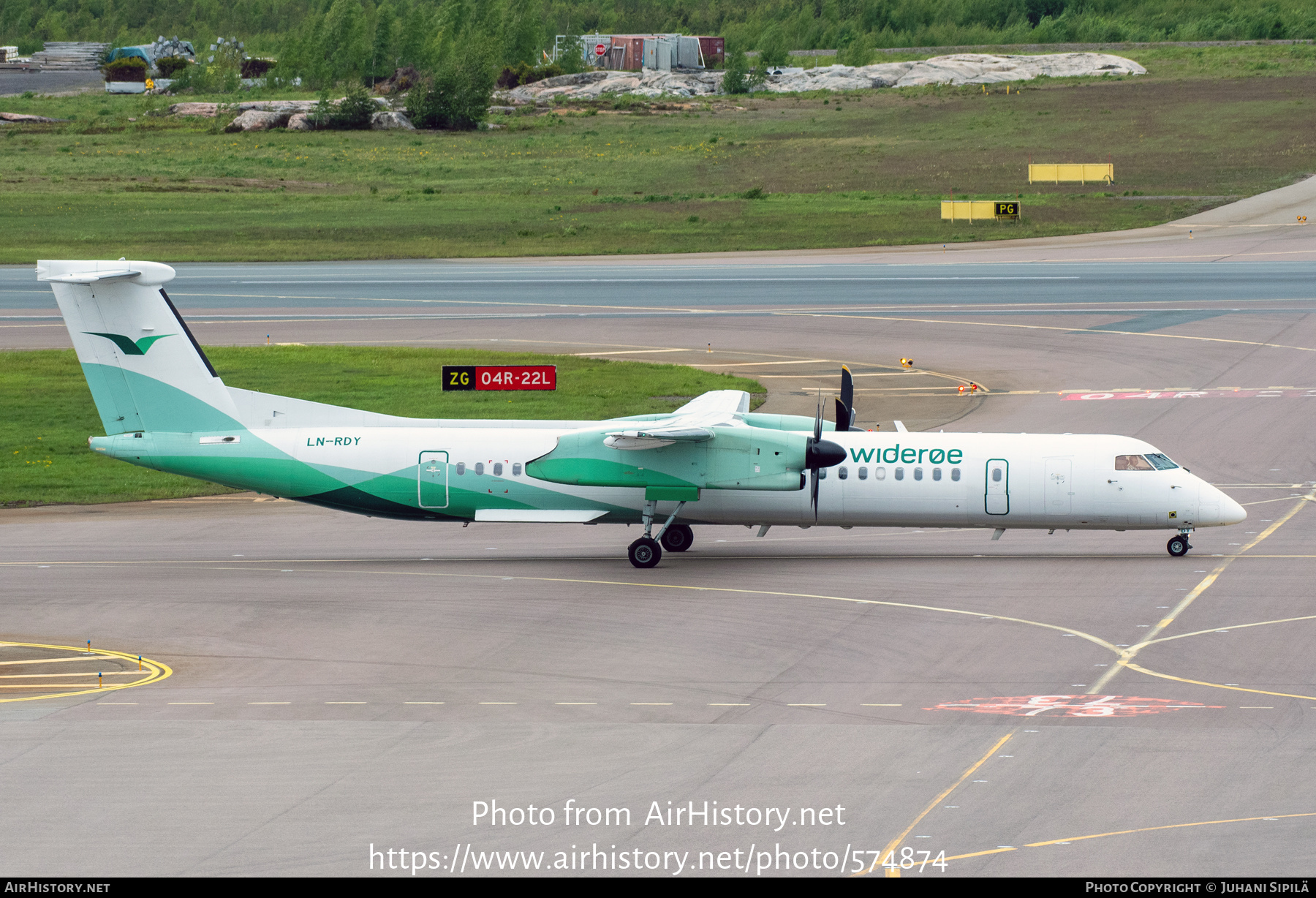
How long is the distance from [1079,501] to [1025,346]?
2615cm

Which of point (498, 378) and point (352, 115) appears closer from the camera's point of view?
point (498, 378)

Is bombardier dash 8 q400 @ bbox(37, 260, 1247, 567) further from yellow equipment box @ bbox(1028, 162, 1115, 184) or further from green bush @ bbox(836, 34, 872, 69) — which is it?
green bush @ bbox(836, 34, 872, 69)

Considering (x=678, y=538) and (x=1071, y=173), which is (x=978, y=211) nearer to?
(x=1071, y=173)

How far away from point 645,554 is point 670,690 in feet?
27.9

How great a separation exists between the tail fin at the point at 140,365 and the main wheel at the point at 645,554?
925 cm

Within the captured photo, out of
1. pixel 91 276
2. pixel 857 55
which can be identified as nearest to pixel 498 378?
pixel 91 276

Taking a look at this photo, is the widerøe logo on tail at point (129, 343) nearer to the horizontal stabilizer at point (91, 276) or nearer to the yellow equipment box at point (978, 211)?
the horizontal stabilizer at point (91, 276)

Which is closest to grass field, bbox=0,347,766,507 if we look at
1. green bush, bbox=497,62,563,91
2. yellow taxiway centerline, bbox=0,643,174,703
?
yellow taxiway centerline, bbox=0,643,174,703

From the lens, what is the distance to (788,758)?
762 inches

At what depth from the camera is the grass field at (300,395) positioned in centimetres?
4066

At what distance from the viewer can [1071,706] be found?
70.3 ft

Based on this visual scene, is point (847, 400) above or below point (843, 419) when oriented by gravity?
above

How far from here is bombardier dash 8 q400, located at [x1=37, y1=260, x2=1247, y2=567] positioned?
30938 millimetres
